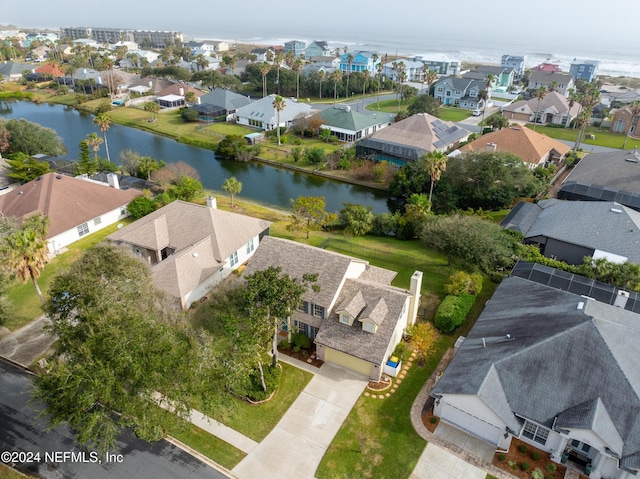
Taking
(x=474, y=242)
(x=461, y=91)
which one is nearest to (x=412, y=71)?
(x=461, y=91)

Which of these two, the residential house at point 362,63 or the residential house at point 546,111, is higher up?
the residential house at point 362,63

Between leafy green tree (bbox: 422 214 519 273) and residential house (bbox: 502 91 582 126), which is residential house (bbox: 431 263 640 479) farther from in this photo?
residential house (bbox: 502 91 582 126)

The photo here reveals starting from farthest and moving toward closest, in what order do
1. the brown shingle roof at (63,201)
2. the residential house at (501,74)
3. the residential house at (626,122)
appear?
the residential house at (501,74) → the residential house at (626,122) → the brown shingle roof at (63,201)

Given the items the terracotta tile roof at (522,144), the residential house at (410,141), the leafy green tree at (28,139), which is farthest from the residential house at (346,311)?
the leafy green tree at (28,139)

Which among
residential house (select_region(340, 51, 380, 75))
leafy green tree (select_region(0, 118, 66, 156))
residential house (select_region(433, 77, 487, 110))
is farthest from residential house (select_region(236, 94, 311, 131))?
residential house (select_region(340, 51, 380, 75))

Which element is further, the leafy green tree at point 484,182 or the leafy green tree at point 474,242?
the leafy green tree at point 484,182

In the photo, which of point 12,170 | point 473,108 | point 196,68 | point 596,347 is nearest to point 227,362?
point 596,347

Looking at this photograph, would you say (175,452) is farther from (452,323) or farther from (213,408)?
(452,323)

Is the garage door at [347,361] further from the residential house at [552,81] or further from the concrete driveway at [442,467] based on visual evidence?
the residential house at [552,81]
